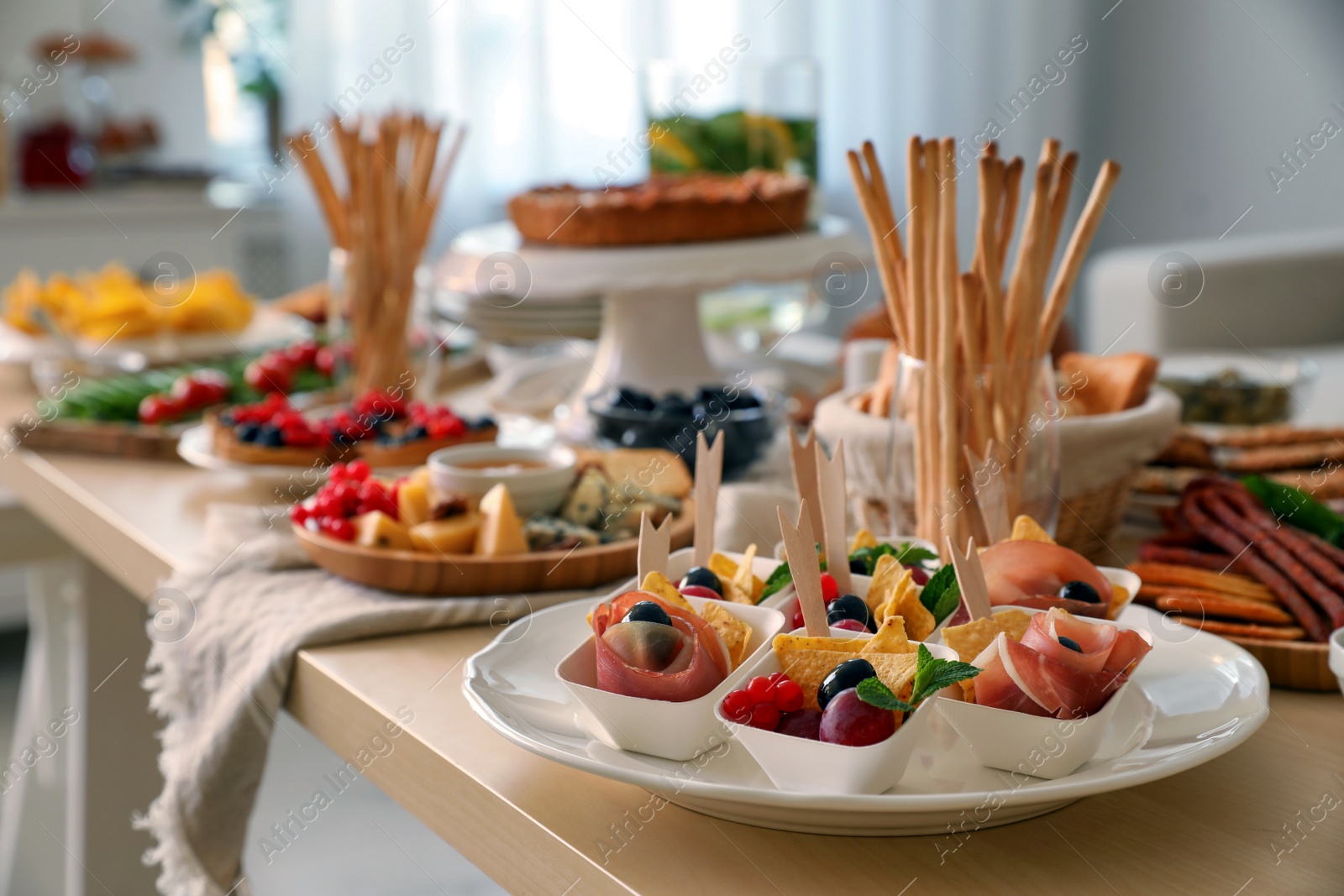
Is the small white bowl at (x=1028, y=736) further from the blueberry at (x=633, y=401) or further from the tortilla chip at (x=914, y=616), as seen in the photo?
the blueberry at (x=633, y=401)

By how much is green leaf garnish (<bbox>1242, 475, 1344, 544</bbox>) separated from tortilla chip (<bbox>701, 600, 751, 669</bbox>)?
414 mm

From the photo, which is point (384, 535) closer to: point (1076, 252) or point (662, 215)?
point (1076, 252)

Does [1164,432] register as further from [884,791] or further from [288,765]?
[288,765]

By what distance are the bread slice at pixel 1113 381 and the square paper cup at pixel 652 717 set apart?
441 mm

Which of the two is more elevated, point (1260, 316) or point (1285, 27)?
point (1285, 27)

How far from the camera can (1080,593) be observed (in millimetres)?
596

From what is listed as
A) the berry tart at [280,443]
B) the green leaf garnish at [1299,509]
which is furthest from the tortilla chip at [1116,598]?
the berry tart at [280,443]

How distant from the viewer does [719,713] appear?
1.63ft

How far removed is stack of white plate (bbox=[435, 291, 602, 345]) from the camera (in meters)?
1.42

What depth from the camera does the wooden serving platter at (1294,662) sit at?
66 cm

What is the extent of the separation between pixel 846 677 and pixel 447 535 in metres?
0.41

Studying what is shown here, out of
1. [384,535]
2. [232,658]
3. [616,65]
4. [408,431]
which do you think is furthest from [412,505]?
[616,65]

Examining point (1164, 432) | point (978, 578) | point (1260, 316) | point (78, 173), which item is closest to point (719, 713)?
point (978, 578)

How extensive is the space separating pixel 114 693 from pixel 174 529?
51 centimetres
